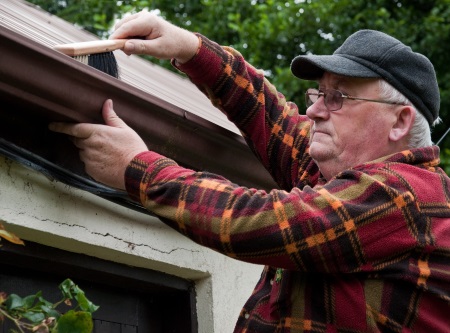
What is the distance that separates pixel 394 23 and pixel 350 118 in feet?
25.8

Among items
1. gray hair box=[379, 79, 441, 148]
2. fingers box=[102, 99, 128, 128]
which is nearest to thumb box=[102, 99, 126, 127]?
fingers box=[102, 99, 128, 128]

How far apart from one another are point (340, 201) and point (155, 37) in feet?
2.65

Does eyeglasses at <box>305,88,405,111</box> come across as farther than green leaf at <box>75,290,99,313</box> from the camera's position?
Yes

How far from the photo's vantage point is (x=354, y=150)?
108 inches

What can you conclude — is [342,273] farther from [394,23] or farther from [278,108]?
[394,23]

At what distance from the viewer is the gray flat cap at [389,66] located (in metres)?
2.71

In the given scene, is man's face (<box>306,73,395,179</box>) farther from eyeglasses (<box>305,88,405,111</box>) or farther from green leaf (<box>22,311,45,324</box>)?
green leaf (<box>22,311,45,324</box>)

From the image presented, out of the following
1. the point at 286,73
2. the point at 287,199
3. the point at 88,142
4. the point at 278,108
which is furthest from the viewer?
the point at 286,73

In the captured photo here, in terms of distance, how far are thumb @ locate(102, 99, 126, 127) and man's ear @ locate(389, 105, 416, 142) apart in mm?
778

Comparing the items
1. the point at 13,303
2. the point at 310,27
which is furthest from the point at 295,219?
the point at 310,27

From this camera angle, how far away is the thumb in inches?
104

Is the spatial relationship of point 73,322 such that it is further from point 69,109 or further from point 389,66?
point 389,66

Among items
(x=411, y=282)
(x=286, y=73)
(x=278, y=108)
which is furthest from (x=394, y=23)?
(x=411, y=282)

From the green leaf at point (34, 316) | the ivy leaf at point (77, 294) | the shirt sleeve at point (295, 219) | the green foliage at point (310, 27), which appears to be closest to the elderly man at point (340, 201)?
the shirt sleeve at point (295, 219)
